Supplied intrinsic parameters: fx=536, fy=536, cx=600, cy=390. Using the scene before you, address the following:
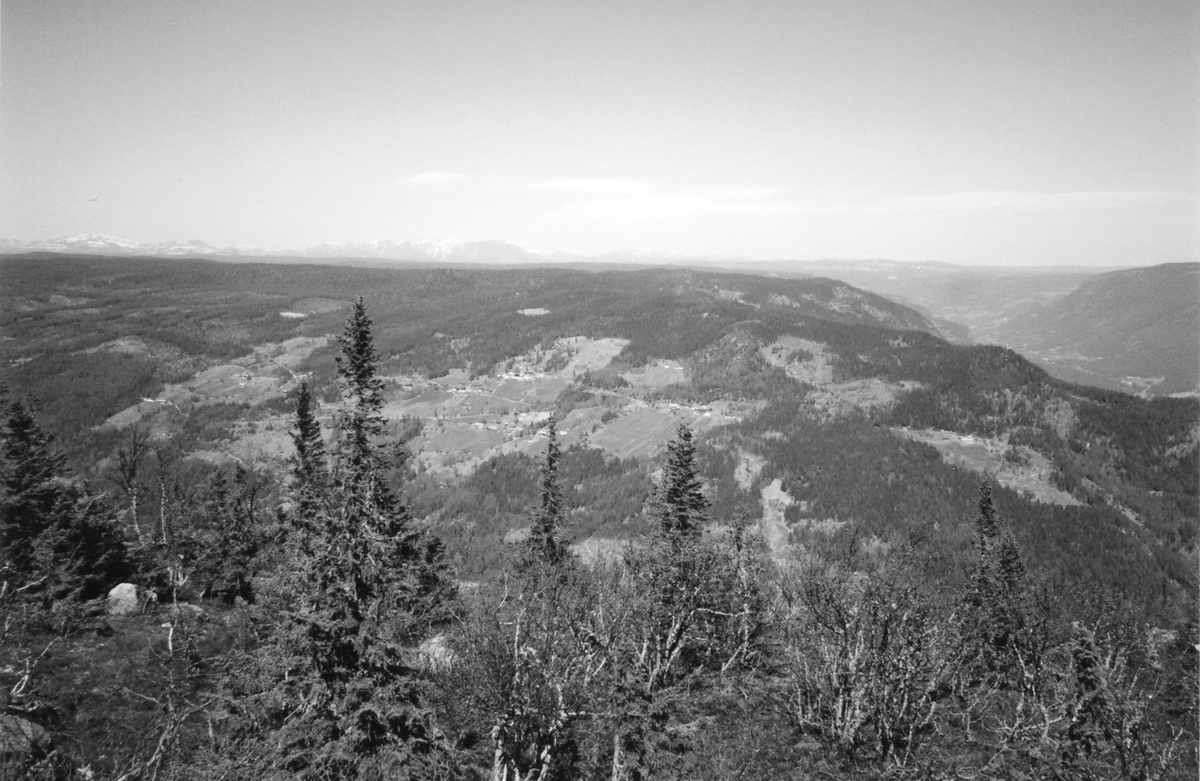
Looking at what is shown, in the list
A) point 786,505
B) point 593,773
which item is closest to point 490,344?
point 786,505

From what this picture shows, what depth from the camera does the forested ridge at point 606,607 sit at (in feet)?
39.4

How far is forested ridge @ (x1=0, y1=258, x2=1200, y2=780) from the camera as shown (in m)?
12.0

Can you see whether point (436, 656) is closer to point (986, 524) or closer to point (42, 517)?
point (42, 517)

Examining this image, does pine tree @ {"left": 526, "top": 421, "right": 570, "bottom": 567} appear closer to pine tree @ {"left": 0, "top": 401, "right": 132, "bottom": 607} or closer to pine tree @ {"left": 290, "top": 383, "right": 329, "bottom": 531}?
pine tree @ {"left": 290, "top": 383, "right": 329, "bottom": 531}

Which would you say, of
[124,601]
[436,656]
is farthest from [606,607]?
[124,601]

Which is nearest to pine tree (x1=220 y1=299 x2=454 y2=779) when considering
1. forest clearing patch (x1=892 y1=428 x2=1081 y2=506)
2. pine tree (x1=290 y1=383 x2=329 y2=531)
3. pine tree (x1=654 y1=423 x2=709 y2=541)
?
pine tree (x1=290 y1=383 x2=329 y2=531)

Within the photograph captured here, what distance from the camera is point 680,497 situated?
2755 centimetres

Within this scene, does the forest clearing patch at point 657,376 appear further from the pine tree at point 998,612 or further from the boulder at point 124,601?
the boulder at point 124,601

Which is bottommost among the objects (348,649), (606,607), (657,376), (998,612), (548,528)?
(657,376)

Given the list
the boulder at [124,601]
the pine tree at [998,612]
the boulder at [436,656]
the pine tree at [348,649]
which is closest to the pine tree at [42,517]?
the boulder at [124,601]

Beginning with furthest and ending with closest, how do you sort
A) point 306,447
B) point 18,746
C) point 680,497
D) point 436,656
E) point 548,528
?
point 548,528
point 680,497
point 306,447
point 436,656
point 18,746

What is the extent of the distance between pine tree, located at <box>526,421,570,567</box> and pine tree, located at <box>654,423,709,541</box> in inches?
269

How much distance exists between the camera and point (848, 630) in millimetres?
14469

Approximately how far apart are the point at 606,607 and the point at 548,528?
12948mm
